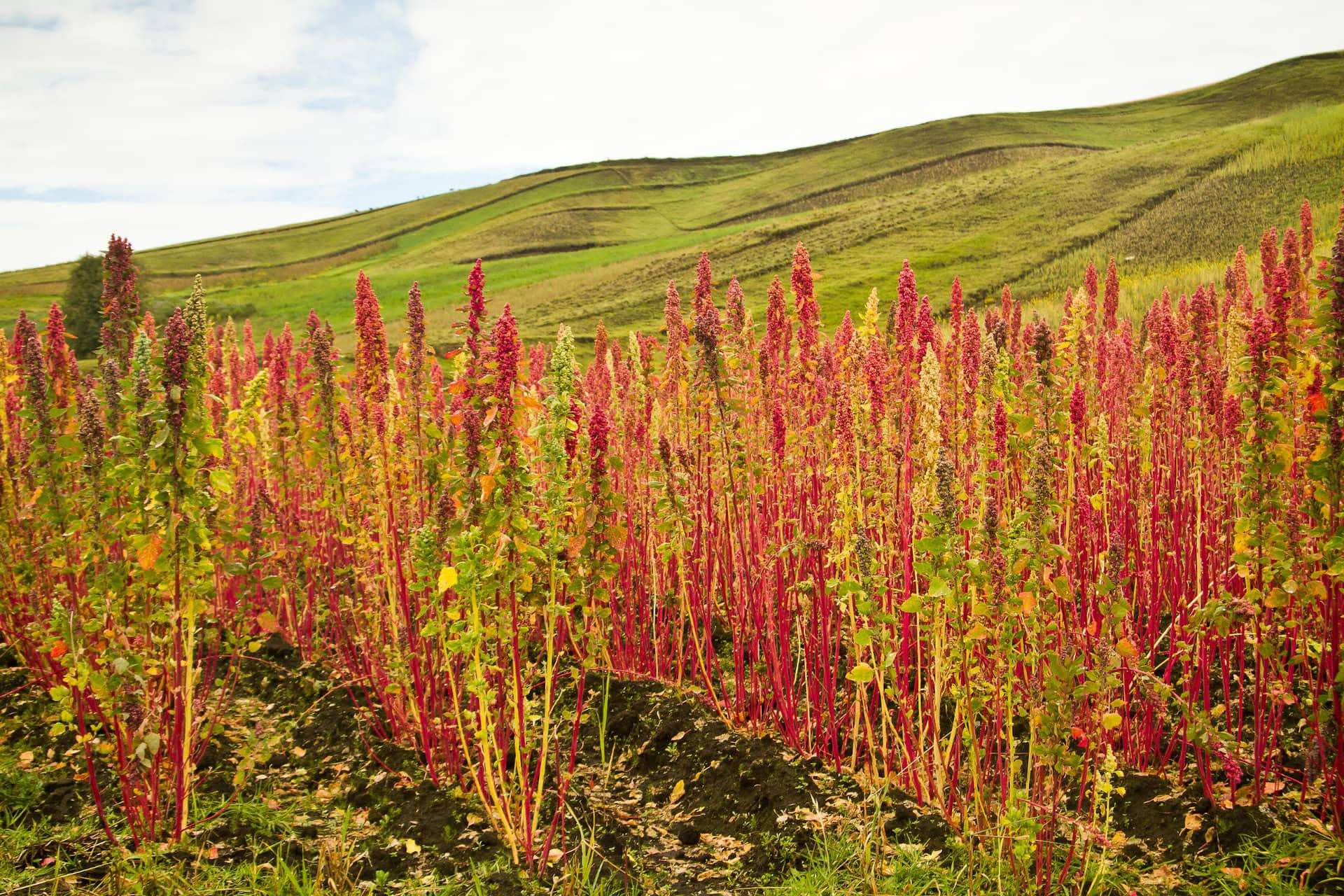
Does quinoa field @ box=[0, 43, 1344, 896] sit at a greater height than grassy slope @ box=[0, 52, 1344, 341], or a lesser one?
lesser

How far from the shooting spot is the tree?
30047 millimetres

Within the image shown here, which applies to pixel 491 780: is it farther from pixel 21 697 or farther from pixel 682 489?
pixel 21 697

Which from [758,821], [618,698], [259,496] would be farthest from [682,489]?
[259,496]

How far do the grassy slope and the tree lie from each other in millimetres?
2608

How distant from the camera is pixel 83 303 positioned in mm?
30672

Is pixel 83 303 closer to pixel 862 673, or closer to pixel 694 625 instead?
pixel 694 625

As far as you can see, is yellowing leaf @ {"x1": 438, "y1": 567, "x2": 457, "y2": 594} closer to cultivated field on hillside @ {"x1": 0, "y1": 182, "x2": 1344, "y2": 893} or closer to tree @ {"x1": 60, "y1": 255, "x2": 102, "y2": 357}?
cultivated field on hillside @ {"x1": 0, "y1": 182, "x2": 1344, "y2": 893}

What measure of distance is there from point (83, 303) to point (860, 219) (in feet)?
132

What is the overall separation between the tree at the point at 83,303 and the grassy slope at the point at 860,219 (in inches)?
103

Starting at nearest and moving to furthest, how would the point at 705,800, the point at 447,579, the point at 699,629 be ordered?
the point at 447,579 → the point at 705,800 → the point at 699,629

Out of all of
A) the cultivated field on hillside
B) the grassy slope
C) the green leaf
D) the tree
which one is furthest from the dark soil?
the tree

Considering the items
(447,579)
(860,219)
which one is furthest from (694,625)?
(860,219)

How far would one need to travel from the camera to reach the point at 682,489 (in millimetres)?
4766

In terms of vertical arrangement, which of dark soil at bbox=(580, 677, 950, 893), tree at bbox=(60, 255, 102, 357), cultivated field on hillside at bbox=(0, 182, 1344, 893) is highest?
tree at bbox=(60, 255, 102, 357)
